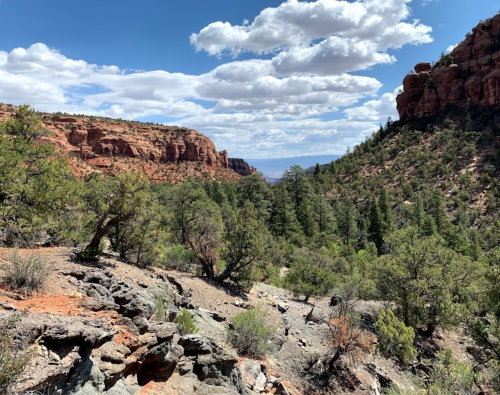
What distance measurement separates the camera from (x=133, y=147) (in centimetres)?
11050

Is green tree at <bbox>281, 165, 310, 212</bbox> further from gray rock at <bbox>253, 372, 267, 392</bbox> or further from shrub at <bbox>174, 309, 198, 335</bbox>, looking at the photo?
shrub at <bbox>174, 309, 198, 335</bbox>

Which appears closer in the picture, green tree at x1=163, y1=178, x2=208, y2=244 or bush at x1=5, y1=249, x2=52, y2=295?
bush at x1=5, y1=249, x2=52, y2=295

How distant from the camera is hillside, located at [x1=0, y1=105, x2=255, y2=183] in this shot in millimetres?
98875

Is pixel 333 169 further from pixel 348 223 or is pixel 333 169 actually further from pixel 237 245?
pixel 237 245

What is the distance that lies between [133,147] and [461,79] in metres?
106

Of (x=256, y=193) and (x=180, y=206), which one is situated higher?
(x=180, y=206)

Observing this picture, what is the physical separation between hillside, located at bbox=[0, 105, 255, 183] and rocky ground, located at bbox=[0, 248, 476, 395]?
266ft

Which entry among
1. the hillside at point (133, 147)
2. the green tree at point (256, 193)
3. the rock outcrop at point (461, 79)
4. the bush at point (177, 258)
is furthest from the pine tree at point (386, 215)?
the hillside at point (133, 147)

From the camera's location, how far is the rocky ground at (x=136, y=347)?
5.61 metres

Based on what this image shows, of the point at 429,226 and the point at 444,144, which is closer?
the point at 429,226

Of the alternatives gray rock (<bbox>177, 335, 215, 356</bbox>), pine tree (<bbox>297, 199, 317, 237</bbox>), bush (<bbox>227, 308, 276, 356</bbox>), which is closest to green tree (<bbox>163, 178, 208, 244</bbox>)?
bush (<bbox>227, 308, 276, 356</bbox>)

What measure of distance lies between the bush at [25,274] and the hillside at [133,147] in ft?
275

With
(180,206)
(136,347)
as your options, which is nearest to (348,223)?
(180,206)

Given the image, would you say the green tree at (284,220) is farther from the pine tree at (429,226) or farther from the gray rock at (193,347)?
the gray rock at (193,347)
